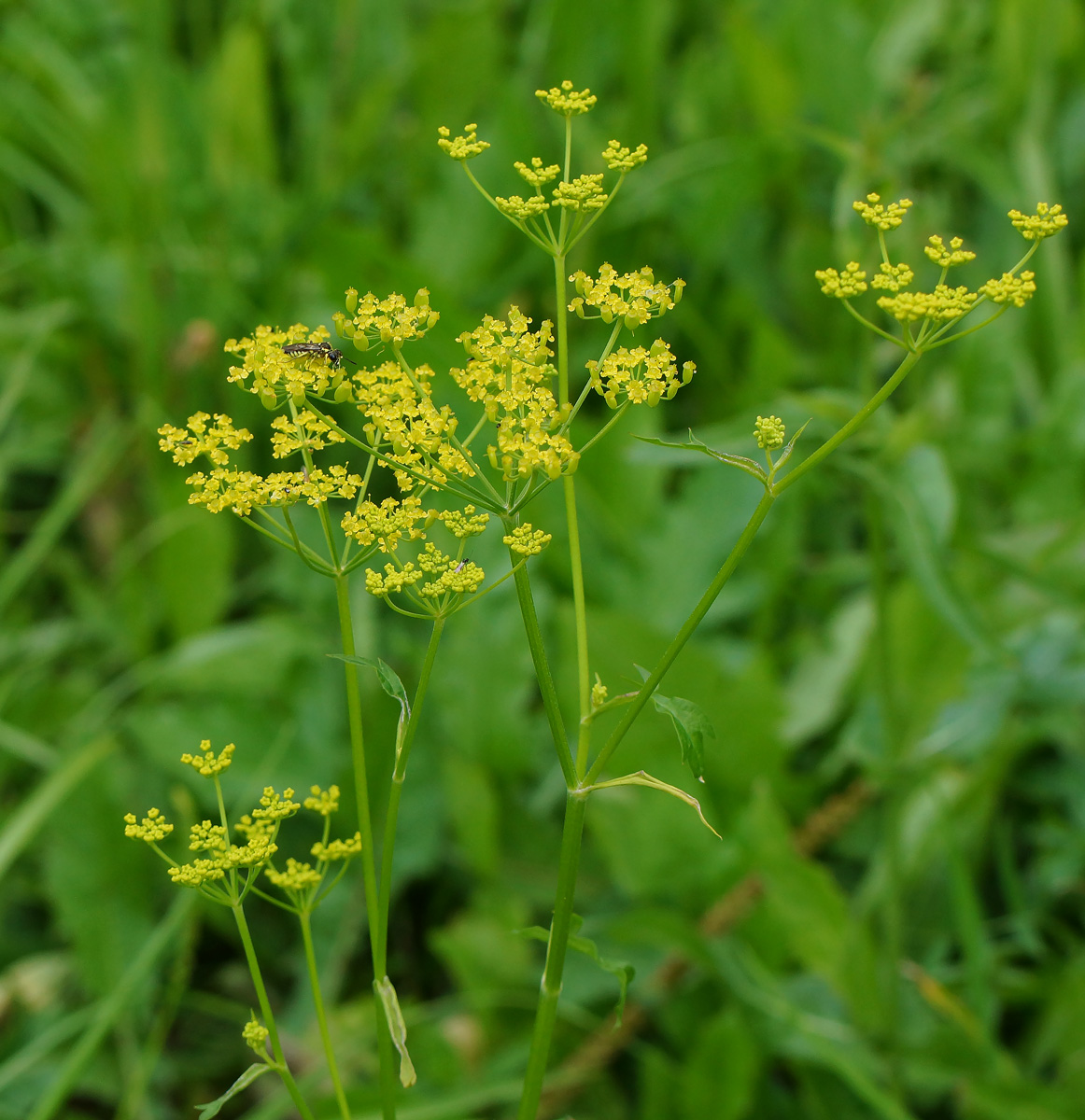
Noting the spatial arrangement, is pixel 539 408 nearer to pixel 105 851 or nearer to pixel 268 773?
pixel 268 773

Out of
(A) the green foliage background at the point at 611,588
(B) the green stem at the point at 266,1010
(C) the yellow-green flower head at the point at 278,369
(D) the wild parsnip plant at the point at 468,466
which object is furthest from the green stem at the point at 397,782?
(A) the green foliage background at the point at 611,588

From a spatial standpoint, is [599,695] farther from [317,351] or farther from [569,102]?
[569,102]

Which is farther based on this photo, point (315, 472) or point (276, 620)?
point (276, 620)

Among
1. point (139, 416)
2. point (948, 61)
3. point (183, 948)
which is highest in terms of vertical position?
point (948, 61)

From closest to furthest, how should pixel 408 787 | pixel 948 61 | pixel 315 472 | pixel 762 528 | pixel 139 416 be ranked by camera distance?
1. pixel 315 472
2. pixel 408 787
3. pixel 762 528
4. pixel 139 416
5. pixel 948 61

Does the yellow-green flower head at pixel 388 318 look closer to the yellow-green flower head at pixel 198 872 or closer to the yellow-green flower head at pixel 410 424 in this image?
the yellow-green flower head at pixel 410 424

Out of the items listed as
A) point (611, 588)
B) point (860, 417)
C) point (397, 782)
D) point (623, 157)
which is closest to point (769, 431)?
point (860, 417)

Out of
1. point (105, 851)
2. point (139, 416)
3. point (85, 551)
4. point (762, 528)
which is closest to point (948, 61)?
point (762, 528)
